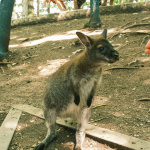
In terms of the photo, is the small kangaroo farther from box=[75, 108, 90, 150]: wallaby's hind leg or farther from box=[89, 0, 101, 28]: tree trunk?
box=[89, 0, 101, 28]: tree trunk

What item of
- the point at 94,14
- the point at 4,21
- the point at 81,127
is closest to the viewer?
the point at 81,127

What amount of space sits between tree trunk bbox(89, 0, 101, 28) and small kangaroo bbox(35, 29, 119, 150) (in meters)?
4.67

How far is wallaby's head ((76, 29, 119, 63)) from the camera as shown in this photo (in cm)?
268

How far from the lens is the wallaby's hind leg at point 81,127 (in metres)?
2.69

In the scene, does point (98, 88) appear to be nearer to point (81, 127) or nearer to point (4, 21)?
point (81, 127)

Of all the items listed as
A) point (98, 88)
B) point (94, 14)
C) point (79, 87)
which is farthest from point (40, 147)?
point (94, 14)

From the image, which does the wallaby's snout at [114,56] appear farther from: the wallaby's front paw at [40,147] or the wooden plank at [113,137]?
the wallaby's front paw at [40,147]

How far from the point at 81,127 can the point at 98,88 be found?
1.50m

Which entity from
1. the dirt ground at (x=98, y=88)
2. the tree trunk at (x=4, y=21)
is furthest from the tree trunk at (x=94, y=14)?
the tree trunk at (x=4, y=21)

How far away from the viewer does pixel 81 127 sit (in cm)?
279

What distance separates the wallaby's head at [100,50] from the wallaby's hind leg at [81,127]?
2.06 ft

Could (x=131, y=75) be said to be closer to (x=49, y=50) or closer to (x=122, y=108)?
(x=122, y=108)

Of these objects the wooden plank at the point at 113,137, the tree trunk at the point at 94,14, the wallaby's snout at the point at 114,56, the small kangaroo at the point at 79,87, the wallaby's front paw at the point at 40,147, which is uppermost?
the tree trunk at the point at 94,14

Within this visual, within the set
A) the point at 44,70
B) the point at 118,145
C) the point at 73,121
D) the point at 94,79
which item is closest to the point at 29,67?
the point at 44,70
